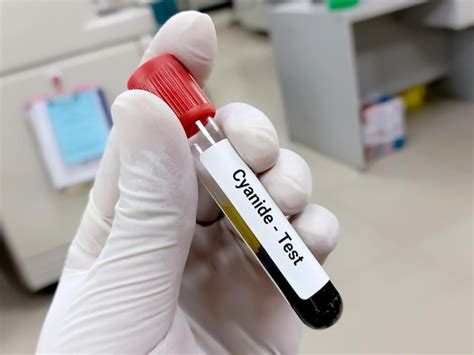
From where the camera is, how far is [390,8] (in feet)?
5.19

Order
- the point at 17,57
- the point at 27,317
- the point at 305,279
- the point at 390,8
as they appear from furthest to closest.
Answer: the point at 390,8, the point at 27,317, the point at 17,57, the point at 305,279

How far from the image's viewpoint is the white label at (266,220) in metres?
0.50

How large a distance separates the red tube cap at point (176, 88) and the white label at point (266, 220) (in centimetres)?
4

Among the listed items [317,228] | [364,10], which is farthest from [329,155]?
[317,228]

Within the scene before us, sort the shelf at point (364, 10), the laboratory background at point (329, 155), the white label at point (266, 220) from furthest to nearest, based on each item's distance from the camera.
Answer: the shelf at point (364, 10) < the laboratory background at point (329, 155) < the white label at point (266, 220)

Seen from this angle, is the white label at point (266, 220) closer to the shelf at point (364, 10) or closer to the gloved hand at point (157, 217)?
the gloved hand at point (157, 217)

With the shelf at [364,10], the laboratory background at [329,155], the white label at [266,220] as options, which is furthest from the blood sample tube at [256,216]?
the shelf at [364,10]

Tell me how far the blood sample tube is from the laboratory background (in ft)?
1.91

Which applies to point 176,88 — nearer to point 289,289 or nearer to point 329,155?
point 289,289

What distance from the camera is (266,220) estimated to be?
19.9 inches

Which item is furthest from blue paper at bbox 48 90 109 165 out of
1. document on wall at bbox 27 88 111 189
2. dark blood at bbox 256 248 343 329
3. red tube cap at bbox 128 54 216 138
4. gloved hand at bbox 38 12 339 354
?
dark blood at bbox 256 248 343 329

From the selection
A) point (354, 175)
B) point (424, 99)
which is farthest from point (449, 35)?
point (354, 175)

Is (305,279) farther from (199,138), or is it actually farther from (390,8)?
(390,8)

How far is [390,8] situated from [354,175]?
1.83 ft
